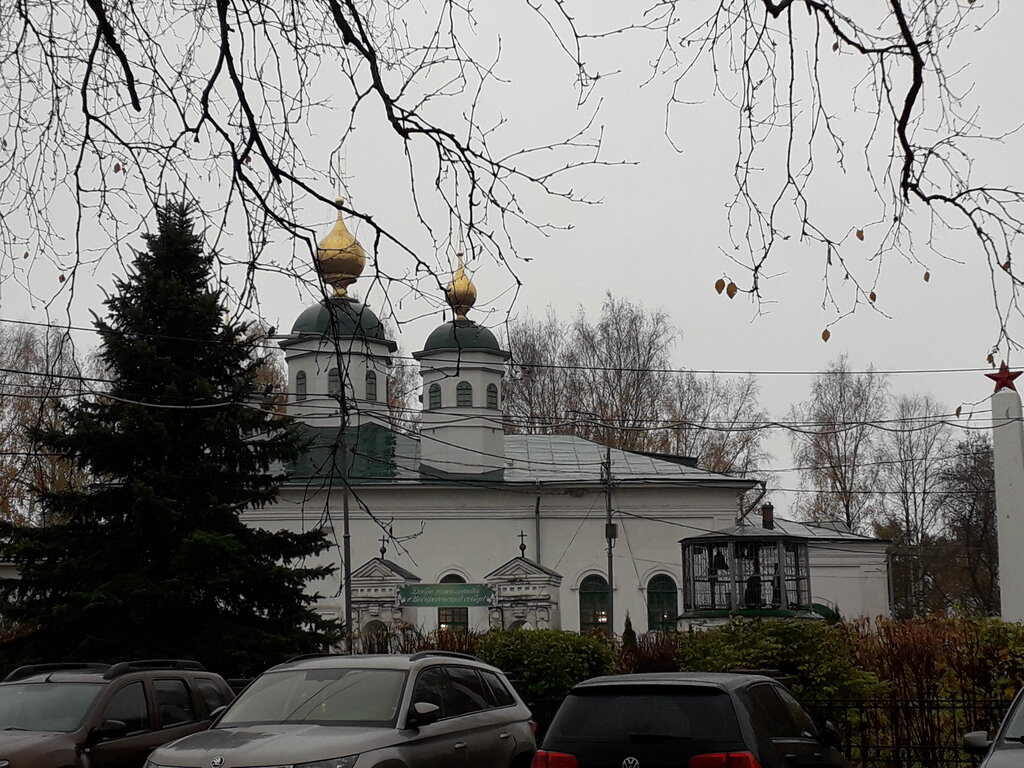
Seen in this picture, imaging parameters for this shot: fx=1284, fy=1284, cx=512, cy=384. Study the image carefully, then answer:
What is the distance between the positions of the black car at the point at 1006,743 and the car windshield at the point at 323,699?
13.9ft

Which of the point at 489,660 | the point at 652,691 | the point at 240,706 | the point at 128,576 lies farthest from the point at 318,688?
the point at 128,576

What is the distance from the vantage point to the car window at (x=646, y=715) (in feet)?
28.0

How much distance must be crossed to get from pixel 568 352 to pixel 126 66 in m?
60.6

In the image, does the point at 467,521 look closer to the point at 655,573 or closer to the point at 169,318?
the point at 655,573

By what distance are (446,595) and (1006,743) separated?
29.9 m

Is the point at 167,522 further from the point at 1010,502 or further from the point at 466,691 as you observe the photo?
the point at 1010,502

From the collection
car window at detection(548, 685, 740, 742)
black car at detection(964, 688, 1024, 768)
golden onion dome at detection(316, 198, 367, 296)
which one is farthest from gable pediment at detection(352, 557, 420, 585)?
black car at detection(964, 688, 1024, 768)

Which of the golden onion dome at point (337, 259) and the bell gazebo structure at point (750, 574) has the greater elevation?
the golden onion dome at point (337, 259)

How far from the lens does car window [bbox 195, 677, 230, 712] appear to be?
1316cm

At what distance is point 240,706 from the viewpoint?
10.4 metres

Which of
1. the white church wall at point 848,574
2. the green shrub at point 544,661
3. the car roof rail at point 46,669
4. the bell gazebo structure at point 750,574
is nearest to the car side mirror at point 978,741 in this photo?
the car roof rail at point 46,669

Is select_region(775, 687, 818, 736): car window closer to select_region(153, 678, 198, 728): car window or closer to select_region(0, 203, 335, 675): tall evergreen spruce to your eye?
select_region(153, 678, 198, 728): car window

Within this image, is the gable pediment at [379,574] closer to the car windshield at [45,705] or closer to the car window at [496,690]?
the car windshield at [45,705]

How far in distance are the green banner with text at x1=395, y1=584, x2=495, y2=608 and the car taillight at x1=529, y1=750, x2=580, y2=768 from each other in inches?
1117
